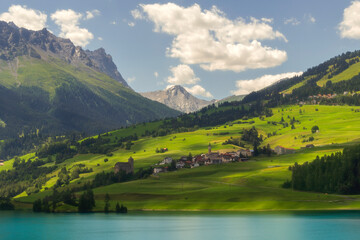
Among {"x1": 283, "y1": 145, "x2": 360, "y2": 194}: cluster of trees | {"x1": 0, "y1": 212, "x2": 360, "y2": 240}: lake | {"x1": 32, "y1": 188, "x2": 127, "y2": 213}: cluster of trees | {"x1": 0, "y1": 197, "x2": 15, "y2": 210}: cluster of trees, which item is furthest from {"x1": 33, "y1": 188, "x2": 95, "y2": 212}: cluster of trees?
{"x1": 283, "y1": 145, "x2": 360, "y2": 194}: cluster of trees

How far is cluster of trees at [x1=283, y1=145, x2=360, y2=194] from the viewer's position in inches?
6452

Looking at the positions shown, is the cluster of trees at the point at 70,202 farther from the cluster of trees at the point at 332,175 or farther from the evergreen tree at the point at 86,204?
the cluster of trees at the point at 332,175

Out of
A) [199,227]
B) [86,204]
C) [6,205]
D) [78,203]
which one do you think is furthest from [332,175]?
[6,205]

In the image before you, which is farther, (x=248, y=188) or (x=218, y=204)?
(x=248, y=188)

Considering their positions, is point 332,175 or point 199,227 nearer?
point 199,227

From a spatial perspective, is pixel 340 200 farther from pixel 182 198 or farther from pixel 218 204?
pixel 182 198

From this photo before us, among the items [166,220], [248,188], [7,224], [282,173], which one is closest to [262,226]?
[166,220]

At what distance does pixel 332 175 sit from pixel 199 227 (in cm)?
7877

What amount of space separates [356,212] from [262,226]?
40149mm

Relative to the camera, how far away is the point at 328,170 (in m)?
172

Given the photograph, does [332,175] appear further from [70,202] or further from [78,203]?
[70,202]

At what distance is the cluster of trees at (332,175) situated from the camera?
163875 millimetres

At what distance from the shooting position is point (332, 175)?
167750mm

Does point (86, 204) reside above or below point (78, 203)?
below
